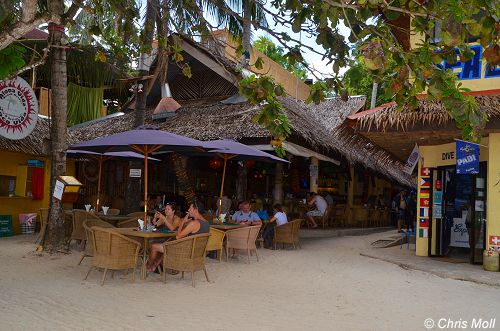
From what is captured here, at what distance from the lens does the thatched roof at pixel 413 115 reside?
8492 mm

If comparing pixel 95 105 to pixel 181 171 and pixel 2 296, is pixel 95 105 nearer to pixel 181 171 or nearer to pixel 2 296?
pixel 181 171

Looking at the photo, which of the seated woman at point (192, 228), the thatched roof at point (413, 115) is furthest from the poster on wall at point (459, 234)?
the seated woman at point (192, 228)

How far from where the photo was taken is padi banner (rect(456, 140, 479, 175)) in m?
8.89

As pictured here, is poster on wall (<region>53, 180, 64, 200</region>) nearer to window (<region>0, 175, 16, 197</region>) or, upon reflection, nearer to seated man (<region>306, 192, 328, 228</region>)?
window (<region>0, 175, 16, 197</region>)

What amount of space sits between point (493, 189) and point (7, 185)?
11109mm

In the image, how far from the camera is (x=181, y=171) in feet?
44.2

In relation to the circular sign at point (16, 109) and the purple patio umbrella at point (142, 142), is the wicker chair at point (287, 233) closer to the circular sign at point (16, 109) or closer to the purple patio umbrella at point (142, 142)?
the purple patio umbrella at point (142, 142)

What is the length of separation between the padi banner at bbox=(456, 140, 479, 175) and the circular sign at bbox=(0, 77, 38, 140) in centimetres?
775

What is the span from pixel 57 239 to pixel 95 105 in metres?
9.05

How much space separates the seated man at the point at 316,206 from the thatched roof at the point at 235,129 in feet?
4.36

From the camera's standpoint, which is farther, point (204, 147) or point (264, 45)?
point (264, 45)

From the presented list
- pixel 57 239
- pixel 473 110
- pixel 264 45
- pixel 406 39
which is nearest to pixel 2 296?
pixel 57 239

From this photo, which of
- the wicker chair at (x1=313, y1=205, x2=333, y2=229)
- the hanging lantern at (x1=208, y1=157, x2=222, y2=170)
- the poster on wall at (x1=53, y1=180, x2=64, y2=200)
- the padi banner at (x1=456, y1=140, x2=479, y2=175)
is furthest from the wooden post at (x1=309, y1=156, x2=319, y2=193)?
the poster on wall at (x1=53, y1=180, x2=64, y2=200)

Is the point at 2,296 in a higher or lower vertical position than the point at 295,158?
lower
